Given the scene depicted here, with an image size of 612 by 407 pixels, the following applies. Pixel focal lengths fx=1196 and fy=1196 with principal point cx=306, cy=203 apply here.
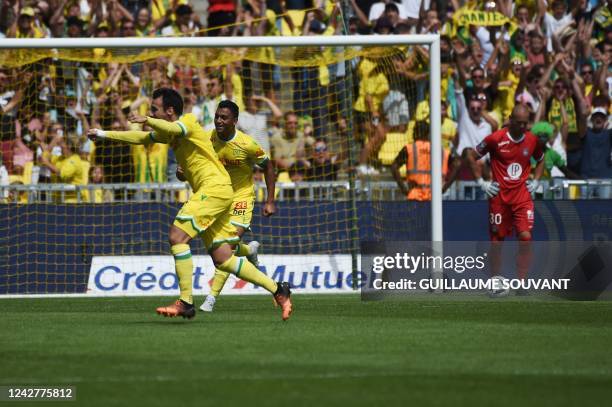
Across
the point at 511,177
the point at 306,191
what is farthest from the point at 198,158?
the point at 306,191

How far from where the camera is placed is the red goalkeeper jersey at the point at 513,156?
53.7 ft

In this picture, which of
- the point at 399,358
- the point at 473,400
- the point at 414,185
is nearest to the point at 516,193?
the point at 414,185

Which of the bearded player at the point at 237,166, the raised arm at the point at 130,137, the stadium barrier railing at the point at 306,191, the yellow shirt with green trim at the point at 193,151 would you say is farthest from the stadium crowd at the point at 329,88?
the raised arm at the point at 130,137

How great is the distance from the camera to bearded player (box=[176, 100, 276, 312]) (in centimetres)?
1294

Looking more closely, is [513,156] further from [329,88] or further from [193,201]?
[193,201]

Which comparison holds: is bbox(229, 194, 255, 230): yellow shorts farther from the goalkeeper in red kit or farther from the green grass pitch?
the goalkeeper in red kit

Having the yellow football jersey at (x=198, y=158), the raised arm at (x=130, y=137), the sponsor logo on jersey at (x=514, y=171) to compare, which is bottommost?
the sponsor logo on jersey at (x=514, y=171)

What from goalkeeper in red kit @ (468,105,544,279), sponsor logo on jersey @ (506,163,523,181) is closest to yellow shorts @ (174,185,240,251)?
goalkeeper in red kit @ (468,105,544,279)

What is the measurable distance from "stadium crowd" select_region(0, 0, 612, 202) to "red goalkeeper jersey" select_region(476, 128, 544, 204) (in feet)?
5.47

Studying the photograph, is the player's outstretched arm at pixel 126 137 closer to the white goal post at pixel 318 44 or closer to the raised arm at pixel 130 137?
the raised arm at pixel 130 137

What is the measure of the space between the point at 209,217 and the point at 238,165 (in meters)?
2.19

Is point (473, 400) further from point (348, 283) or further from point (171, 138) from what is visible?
point (348, 283)

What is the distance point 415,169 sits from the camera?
733 inches

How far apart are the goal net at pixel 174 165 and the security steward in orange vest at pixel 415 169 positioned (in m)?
0.16
